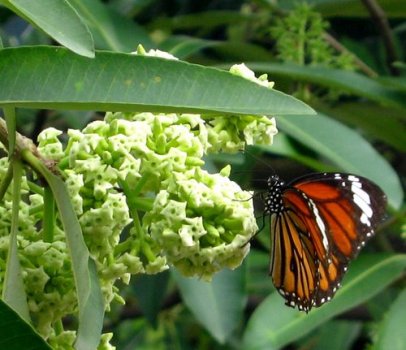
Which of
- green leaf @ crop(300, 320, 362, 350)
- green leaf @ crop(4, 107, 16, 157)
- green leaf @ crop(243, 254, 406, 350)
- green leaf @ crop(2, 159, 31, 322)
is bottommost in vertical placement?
green leaf @ crop(300, 320, 362, 350)

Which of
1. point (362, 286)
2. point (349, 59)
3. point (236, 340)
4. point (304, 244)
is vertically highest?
point (349, 59)

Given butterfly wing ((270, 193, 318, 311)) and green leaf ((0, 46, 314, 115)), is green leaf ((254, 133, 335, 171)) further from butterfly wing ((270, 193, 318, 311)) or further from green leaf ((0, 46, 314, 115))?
green leaf ((0, 46, 314, 115))

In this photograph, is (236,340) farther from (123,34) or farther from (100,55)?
(100,55)

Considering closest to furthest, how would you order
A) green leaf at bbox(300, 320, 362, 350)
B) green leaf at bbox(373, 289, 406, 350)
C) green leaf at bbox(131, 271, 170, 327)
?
green leaf at bbox(373, 289, 406, 350), green leaf at bbox(131, 271, 170, 327), green leaf at bbox(300, 320, 362, 350)

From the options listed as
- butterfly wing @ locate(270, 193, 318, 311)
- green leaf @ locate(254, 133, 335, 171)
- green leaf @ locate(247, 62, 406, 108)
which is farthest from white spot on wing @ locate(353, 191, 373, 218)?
green leaf @ locate(247, 62, 406, 108)

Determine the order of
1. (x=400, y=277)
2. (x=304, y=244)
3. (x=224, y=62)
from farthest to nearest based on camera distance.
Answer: (x=224, y=62) < (x=400, y=277) < (x=304, y=244)

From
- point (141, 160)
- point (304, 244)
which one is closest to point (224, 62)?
point (304, 244)
